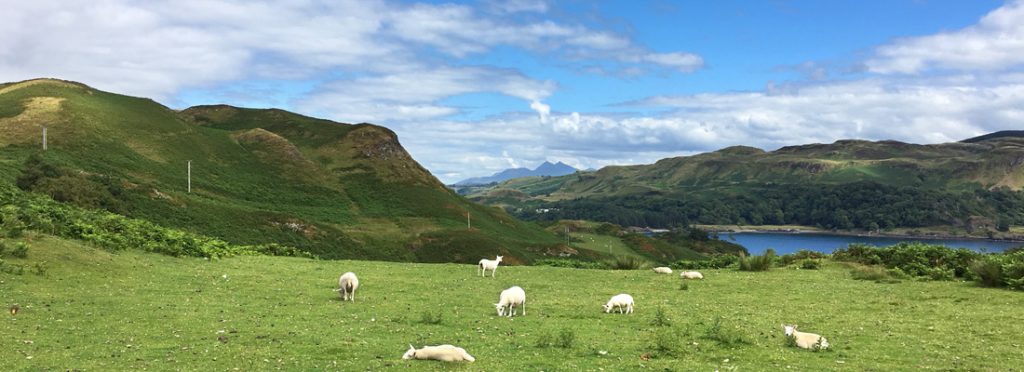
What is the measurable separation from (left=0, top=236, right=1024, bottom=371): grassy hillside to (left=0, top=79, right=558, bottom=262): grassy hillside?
3752 cm

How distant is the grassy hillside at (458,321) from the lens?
13.4m

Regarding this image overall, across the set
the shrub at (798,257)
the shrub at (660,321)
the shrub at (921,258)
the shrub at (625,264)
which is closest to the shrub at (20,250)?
the shrub at (660,321)

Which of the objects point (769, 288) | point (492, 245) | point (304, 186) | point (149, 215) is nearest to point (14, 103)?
point (304, 186)

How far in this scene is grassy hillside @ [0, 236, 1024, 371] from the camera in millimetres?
13398

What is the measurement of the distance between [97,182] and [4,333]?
59.5 meters

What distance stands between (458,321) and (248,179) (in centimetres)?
9882

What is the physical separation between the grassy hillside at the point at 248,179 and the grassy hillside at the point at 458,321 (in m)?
37.5

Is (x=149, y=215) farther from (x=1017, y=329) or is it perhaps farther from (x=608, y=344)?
(x=1017, y=329)

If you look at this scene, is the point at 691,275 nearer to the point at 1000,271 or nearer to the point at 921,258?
the point at 1000,271

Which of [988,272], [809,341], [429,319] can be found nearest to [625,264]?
[988,272]

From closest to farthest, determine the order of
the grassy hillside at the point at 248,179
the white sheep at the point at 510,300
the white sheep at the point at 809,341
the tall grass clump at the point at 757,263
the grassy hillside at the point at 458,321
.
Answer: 1. the grassy hillside at the point at 458,321
2. the white sheep at the point at 809,341
3. the white sheep at the point at 510,300
4. the tall grass clump at the point at 757,263
5. the grassy hillside at the point at 248,179

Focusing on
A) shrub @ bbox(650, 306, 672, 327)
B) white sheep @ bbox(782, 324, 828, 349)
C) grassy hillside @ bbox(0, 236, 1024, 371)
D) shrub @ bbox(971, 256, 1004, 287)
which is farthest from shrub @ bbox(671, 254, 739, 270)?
white sheep @ bbox(782, 324, 828, 349)

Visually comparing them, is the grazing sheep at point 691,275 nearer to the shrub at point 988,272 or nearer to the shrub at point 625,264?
the shrub at point 625,264

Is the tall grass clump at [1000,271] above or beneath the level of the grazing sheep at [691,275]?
above
